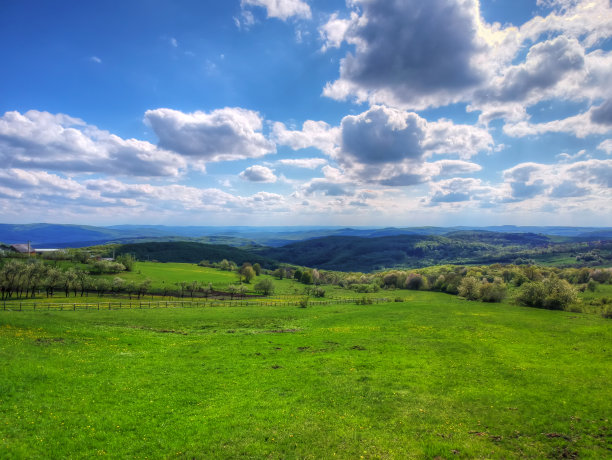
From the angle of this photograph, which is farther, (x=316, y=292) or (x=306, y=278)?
(x=306, y=278)

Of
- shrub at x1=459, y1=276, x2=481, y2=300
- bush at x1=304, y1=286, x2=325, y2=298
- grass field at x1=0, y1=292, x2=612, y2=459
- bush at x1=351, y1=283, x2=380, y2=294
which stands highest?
grass field at x1=0, y1=292, x2=612, y2=459

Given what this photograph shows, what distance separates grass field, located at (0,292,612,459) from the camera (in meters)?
14.3

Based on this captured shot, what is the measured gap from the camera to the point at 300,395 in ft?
66.4

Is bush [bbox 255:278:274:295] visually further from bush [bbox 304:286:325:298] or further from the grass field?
the grass field

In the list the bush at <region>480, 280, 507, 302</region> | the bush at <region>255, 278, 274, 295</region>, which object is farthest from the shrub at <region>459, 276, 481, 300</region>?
the bush at <region>255, 278, 274, 295</region>

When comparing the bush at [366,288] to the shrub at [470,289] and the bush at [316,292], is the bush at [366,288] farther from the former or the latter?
the shrub at [470,289]

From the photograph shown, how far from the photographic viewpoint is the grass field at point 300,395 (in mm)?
14273

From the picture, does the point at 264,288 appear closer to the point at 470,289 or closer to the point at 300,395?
the point at 470,289

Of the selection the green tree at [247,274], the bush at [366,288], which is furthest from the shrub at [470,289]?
the green tree at [247,274]

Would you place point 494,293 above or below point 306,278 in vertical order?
above

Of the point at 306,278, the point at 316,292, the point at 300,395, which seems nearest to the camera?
the point at 300,395

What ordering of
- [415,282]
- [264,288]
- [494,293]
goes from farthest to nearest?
[415,282]
[264,288]
[494,293]

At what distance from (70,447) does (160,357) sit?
585 inches

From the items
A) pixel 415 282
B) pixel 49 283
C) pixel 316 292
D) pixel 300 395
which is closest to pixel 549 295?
pixel 415 282
